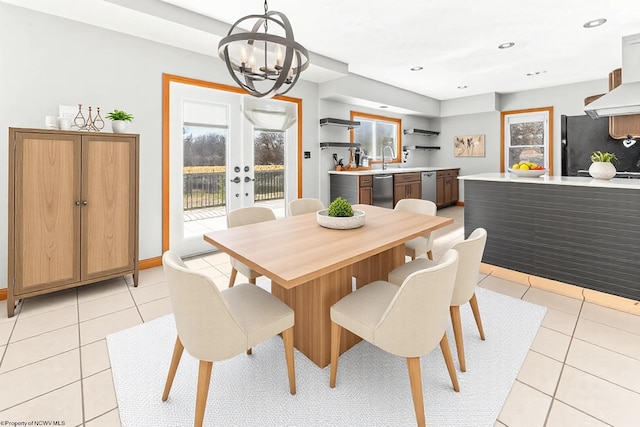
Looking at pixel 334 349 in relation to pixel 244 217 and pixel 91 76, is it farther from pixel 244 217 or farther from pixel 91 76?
pixel 91 76

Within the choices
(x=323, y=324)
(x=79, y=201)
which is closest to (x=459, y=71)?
(x=323, y=324)

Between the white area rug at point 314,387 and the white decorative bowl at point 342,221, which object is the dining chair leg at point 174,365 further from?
the white decorative bowl at point 342,221

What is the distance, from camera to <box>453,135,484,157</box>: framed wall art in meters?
7.38

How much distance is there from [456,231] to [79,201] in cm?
495

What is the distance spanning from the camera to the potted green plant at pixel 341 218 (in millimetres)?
2146

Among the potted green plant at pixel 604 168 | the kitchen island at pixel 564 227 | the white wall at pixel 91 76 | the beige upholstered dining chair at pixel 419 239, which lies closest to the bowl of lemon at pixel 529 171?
the kitchen island at pixel 564 227

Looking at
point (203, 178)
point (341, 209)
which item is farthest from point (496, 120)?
point (341, 209)

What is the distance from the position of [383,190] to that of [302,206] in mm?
2799

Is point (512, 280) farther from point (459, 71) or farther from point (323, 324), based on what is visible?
point (459, 71)

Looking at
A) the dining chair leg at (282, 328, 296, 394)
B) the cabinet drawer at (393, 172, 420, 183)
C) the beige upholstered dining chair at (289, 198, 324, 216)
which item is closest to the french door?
the beige upholstered dining chair at (289, 198, 324, 216)

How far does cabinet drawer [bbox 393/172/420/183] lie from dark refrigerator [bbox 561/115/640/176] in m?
2.35

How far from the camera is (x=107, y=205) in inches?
113

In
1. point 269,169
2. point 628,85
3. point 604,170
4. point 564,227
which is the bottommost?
point 564,227

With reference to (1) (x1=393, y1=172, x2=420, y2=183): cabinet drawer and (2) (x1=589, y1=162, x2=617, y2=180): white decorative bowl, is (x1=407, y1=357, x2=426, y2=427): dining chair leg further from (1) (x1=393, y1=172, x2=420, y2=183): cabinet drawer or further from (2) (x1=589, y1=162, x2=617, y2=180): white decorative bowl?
(1) (x1=393, y1=172, x2=420, y2=183): cabinet drawer
